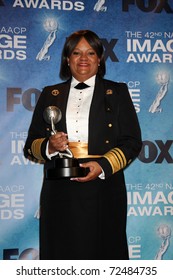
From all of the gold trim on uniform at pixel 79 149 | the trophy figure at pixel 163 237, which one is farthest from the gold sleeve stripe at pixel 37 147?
the trophy figure at pixel 163 237

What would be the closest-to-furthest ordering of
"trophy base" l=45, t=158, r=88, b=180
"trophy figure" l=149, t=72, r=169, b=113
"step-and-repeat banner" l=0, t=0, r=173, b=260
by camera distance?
"trophy base" l=45, t=158, r=88, b=180 → "step-and-repeat banner" l=0, t=0, r=173, b=260 → "trophy figure" l=149, t=72, r=169, b=113

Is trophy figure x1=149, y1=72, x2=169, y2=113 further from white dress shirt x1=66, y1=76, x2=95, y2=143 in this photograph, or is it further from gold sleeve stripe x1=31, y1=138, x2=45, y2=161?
gold sleeve stripe x1=31, y1=138, x2=45, y2=161

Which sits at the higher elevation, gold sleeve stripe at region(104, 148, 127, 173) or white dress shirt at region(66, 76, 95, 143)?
white dress shirt at region(66, 76, 95, 143)

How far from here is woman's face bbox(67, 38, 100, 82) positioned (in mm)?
2398

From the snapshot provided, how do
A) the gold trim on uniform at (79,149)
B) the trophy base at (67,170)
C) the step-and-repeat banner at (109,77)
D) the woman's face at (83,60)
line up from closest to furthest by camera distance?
the trophy base at (67,170) < the gold trim on uniform at (79,149) < the woman's face at (83,60) < the step-and-repeat banner at (109,77)

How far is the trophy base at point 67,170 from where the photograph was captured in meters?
2.04

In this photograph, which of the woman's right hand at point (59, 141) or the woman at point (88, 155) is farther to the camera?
the woman at point (88, 155)

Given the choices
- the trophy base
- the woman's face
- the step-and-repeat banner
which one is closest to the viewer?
the trophy base

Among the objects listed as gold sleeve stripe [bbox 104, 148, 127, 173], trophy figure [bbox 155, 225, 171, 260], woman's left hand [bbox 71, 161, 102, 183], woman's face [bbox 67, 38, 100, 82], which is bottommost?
trophy figure [bbox 155, 225, 171, 260]

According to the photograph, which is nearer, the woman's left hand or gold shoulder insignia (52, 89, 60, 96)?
the woman's left hand

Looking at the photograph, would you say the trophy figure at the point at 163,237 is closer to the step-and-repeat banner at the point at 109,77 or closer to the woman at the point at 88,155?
the step-and-repeat banner at the point at 109,77

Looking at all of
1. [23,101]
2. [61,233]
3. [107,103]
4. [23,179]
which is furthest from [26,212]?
[107,103]

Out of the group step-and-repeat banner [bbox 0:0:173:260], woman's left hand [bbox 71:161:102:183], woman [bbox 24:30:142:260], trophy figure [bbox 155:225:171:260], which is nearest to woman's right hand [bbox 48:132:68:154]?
woman [bbox 24:30:142:260]

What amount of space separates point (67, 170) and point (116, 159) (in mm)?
273
